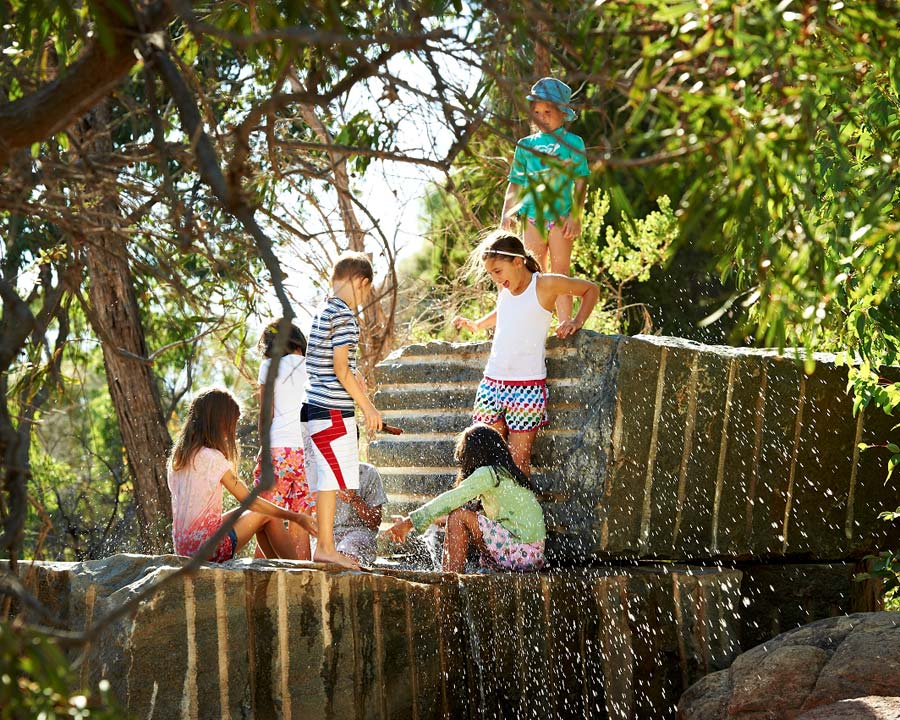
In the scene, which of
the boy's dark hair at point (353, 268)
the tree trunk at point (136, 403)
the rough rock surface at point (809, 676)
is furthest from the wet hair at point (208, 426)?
the tree trunk at point (136, 403)

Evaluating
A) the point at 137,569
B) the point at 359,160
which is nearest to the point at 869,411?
the point at 359,160

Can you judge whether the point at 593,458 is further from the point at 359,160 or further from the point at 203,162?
the point at 203,162

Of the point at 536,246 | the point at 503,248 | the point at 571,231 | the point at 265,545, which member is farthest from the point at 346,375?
the point at 536,246

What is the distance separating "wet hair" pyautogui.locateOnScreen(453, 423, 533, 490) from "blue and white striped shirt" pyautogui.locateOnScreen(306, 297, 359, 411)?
0.63 metres

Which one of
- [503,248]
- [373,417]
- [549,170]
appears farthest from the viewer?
[503,248]

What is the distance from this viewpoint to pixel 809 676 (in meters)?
5.16

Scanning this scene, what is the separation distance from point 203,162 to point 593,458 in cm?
371

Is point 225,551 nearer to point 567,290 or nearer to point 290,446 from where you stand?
point 290,446

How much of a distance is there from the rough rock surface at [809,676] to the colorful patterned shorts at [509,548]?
36.5 inches

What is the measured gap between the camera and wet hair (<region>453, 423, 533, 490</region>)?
565 cm

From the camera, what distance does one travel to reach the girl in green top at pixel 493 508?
5.56 meters

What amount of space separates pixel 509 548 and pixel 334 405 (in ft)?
3.71

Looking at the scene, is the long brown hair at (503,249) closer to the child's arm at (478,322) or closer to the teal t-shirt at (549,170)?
the teal t-shirt at (549,170)

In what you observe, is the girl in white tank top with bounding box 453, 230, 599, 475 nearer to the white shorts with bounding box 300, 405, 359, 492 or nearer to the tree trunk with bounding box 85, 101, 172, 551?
the white shorts with bounding box 300, 405, 359, 492
